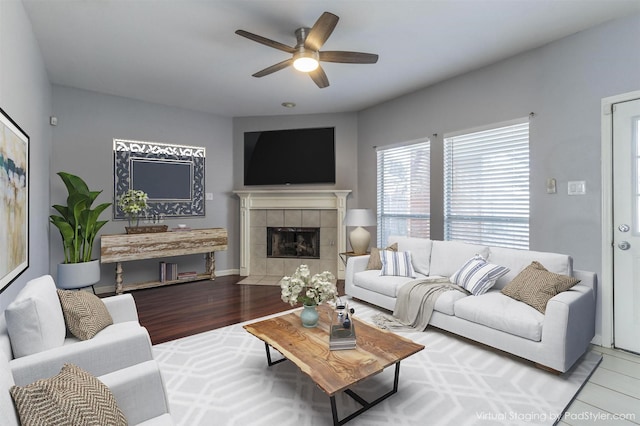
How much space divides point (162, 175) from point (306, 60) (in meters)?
3.39

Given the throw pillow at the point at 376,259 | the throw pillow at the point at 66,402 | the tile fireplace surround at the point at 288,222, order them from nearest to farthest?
the throw pillow at the point at 66,402 → the throw pillow at the point at 376,259 → the tile fireplace surround at the point at 288,222

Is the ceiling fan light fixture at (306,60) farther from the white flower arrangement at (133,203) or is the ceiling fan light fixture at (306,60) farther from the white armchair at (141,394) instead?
the white flower arrangement at (133,203)

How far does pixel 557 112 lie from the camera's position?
3.09 m

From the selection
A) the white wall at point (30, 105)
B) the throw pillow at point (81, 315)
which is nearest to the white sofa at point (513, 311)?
the throw pillow at point (81, 315)

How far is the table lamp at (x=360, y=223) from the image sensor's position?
14.4ft

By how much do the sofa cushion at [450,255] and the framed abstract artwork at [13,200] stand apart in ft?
12.3

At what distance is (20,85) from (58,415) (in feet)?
8.74

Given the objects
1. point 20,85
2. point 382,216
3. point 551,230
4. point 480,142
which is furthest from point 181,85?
point 551,230

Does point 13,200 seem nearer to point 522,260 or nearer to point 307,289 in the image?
point 307,289

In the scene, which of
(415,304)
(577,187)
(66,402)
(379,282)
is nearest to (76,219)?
(66,402)

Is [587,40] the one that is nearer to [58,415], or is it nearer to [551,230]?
[551,230]

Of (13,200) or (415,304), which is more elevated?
(13,200)

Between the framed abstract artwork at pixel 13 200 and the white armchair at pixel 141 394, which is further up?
the framed abstract artwork at pixel 13 200

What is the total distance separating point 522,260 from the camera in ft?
9.70
